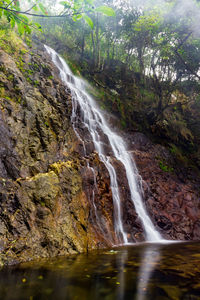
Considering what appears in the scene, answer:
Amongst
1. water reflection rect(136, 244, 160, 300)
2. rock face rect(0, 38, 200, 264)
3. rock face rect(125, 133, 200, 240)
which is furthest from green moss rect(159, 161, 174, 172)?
water reflection rect(136, 244, 160, 300)

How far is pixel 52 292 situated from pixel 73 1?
3381 mm

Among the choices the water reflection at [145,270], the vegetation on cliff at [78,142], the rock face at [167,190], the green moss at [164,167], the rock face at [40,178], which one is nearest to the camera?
the water reflection at [145,270]

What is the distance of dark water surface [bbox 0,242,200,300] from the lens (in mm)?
2990

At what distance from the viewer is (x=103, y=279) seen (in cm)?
358

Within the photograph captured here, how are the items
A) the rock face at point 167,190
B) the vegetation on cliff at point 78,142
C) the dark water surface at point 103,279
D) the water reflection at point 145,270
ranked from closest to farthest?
the dark water surface at point 103,279, the water reflection at point 145,270, the vegetation on cliff at point 78,142, the rock face at point 167,190

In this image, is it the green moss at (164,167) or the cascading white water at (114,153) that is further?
the green moss at (164,167)

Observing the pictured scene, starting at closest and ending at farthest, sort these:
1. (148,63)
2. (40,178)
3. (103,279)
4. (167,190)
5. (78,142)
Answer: (103,279) < (40,178) < (78,142) < (167,190) < (148,63)

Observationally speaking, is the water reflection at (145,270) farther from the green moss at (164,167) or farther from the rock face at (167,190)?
the green moss at (164,167)

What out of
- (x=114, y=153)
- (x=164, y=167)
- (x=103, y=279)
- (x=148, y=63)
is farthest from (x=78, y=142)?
(x=148, y=63)

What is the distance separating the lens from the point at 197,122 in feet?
59.3

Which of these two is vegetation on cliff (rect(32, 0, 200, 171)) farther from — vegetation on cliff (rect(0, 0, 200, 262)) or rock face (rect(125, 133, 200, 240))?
rock face (rect(125, 133, 200, 240))

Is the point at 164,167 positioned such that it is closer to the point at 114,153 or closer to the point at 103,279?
the point at 114,153

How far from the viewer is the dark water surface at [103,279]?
2.99m

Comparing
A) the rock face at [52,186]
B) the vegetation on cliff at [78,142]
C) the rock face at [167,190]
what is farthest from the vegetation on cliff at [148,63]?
the rock face at [52,186]
